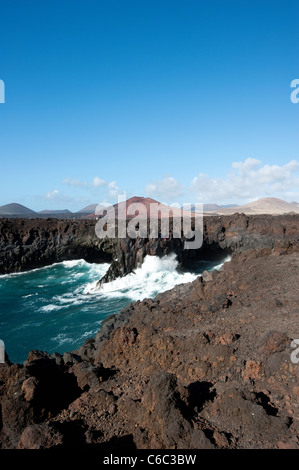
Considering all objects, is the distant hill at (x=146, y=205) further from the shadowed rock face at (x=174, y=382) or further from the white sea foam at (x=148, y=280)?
the shadowed rock face at (x=174, y=382)

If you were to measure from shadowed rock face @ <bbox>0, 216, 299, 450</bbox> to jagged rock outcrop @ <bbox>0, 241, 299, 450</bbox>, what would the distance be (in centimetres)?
2

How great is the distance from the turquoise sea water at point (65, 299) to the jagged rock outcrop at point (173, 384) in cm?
499

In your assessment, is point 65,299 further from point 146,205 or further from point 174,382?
point 146,205

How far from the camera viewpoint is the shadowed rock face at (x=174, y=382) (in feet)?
13.2

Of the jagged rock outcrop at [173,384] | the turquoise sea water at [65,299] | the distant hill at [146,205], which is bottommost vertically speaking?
the turquoise sea water at [65,299]

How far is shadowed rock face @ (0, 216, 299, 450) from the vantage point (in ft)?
13.2

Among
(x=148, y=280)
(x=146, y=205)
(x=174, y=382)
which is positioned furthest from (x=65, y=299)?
(x=146, y=205)

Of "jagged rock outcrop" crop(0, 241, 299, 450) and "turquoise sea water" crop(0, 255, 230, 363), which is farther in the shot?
"turquoise sea water" crop(0, 255, 230, 363)

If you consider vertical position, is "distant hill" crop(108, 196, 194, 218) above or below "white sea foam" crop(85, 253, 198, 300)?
above

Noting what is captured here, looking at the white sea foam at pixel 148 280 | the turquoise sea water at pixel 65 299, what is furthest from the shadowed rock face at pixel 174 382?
the white sea foam at pixel 148 280

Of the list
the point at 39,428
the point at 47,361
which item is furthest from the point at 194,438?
the point at 47,361

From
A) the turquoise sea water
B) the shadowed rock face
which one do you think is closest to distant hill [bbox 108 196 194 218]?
the turquoise sea water

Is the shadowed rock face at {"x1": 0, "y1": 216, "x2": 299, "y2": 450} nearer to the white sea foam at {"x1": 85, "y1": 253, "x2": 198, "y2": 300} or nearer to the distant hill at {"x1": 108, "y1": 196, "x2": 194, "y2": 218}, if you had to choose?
the white sea foam at {"x1": 85, "y1": 253, "x2": 198, "y2": 300}

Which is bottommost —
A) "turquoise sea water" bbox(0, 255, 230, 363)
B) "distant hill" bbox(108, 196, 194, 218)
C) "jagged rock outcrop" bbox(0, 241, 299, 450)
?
"turquoise sea water" bbox(0, 255, 230, 363)
